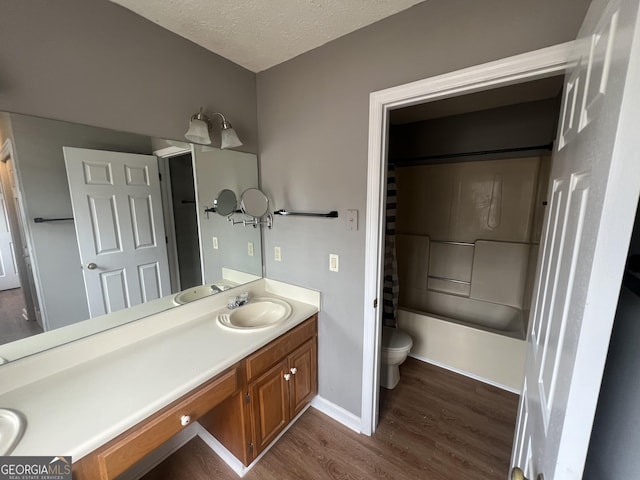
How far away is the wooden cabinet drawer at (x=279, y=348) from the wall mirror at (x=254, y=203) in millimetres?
799

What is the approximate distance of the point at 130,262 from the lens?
1.36 meters

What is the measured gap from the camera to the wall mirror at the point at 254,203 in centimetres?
173

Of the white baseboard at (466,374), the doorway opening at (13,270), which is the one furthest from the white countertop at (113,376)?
the white baseboard at (466,374)

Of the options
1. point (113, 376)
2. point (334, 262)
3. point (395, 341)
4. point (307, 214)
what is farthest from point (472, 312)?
point (113, 376)

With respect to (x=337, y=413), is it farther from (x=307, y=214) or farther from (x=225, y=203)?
(x=225, y=203)

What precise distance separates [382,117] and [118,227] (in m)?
1.45

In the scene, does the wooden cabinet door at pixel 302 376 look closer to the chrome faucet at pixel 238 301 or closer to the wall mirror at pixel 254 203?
the chrome faucet at pixel 238 301

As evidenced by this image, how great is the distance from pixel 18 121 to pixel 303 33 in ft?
4.22

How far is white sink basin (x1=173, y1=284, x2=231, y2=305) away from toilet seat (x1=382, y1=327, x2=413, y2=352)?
1264 millimetres

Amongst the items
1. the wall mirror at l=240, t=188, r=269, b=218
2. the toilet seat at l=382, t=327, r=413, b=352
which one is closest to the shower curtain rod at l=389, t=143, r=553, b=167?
the wall mirror at l=240, t=188, r=269, b=218

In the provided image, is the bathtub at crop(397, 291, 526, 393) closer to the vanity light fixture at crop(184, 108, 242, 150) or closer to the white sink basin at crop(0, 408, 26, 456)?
the vanity light fixture at crop(184, 108, 242, 150)

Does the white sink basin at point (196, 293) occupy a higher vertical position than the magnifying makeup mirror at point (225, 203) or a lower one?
lower

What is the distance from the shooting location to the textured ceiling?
1.14 metres

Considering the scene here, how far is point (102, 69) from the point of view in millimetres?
1121
